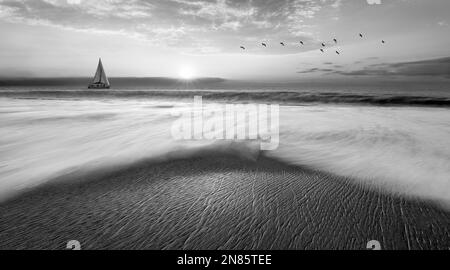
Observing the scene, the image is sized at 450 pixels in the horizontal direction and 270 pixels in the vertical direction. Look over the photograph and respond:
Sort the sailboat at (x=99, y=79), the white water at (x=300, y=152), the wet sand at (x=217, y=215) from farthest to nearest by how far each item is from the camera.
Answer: the sailboat at (x=99, y=79) → the white water at (x=300, y=152) → the wet sand at (x=217, y=215)

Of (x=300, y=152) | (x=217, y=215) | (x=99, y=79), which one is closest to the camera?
(x=217, y=215)

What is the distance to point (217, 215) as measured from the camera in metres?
2.67

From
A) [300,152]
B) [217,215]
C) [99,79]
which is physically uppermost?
[99,79]

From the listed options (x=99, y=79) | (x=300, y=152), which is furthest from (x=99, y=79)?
(x=300, y=152)

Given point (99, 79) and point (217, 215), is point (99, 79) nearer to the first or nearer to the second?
point (99, 79)

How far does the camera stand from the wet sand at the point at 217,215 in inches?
88.5

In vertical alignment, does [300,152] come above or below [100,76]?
below

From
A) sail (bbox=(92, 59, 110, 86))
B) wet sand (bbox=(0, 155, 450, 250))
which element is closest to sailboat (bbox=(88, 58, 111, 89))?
sail (bbox=(92, 59, 110, 86))

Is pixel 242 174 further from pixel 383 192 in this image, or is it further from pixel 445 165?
pixel 445 165

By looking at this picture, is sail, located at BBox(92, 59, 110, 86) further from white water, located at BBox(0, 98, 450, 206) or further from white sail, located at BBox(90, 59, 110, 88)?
white water, located at BBox(0, 98, 450, 206)

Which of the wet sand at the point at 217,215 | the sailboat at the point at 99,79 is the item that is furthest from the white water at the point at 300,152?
the sailboat at the point at 99,79

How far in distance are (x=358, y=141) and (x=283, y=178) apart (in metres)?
3.74

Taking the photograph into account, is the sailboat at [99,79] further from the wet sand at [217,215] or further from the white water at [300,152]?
the wet sand at [217,215]
